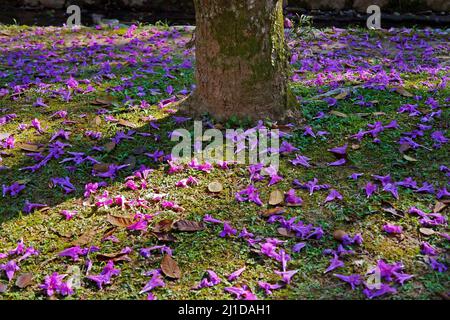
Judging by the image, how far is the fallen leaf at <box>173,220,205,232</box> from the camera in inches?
123

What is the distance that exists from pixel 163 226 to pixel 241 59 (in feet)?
4.66

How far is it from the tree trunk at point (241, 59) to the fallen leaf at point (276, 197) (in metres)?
0.86

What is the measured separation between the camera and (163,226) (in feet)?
10.3

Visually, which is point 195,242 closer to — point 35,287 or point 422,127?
point 35,287

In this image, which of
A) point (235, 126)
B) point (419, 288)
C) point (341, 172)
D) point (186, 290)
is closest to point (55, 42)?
point (235, 126)

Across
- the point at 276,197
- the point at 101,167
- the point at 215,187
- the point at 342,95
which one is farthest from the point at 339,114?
the point at 101,167

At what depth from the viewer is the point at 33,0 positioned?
9.03 meters

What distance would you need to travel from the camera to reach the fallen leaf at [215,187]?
11.4 ft

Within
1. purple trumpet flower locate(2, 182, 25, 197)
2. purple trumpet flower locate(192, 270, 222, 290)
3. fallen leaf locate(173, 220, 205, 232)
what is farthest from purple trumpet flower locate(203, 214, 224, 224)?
purple trumpet flower locate(2, 182, 25, 197)

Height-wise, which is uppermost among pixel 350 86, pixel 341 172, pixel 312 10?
pixel 312 10

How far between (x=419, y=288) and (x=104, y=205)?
5.98 feet

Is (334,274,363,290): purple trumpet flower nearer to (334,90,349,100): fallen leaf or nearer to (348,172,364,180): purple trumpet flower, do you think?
(348,172,364,180): purple trumpet flower

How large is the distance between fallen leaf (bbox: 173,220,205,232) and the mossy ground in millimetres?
32

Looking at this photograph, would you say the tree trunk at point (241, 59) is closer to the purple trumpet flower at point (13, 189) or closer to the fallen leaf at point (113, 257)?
the purple trumpet flower at point (13, 189)
